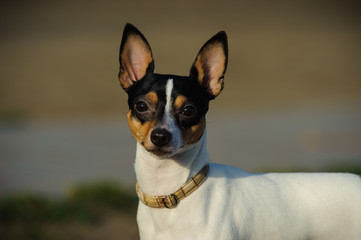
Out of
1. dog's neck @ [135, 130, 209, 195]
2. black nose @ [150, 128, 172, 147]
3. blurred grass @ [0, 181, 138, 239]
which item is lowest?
blurred grass @ [0, 181, 138, 239]

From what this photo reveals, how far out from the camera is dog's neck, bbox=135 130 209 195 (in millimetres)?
3525

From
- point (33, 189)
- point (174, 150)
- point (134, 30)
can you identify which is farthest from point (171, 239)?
point (33, 189)

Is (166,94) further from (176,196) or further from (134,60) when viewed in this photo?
(176,196)

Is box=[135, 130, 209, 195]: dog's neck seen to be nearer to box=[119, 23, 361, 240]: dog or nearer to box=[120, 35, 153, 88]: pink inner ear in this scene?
box=[119, 23, 361, 240]: dog

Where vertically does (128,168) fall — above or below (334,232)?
below

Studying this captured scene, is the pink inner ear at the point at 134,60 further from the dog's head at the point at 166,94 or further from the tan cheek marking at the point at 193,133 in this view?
the tan cheek marking at the point at 193,133

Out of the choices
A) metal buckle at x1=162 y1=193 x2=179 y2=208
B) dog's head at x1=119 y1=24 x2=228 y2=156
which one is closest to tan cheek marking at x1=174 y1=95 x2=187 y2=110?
dog's head at x1=119 y1=24 x2=228 y2=156

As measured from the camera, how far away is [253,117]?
1144 centimetres

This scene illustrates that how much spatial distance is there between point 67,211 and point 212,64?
314cm

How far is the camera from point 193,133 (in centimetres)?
347

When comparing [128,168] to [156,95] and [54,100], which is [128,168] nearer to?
[156,95]

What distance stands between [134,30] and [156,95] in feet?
1.80

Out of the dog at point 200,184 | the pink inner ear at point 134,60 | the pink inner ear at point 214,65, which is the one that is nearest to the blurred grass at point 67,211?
the dog at point 200,184

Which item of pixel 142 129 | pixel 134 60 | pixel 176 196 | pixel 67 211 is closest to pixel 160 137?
pixel 142 129
